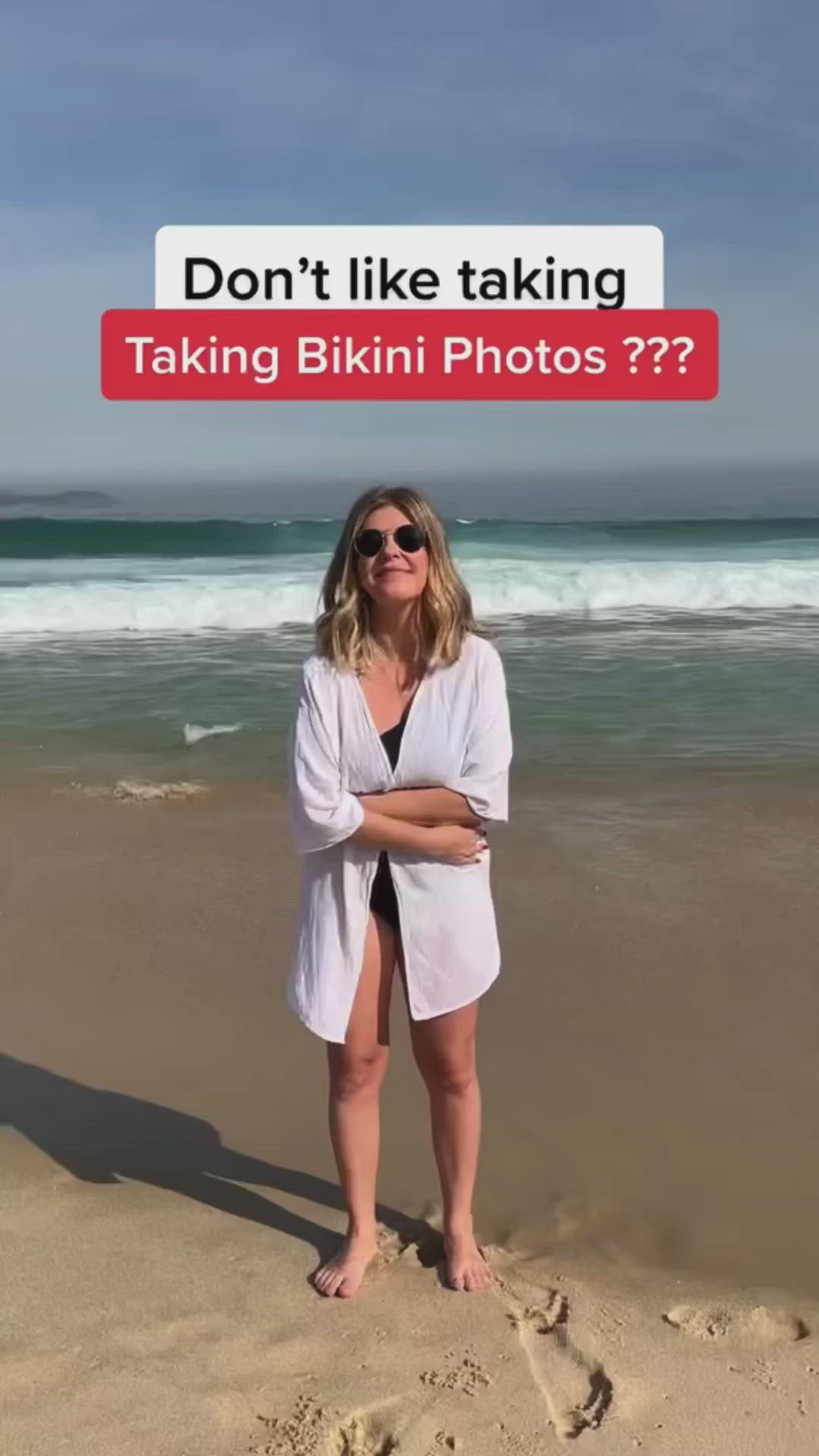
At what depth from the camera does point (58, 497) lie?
33.6 metres

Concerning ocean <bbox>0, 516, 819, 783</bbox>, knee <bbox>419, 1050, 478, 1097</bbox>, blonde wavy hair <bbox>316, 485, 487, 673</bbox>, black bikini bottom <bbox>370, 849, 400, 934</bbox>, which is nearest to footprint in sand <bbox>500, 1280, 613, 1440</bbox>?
knee <bbox>419, 1050, 478, 1097</bbox>

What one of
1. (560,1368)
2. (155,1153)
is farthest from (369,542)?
(155,1153)

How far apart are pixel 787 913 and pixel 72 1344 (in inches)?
136

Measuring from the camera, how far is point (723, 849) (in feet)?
20.0

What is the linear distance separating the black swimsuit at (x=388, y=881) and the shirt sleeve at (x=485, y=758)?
148 mm

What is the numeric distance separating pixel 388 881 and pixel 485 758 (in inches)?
14.1

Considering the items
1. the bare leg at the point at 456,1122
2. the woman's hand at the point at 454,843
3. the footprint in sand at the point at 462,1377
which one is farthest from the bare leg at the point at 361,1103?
the footprint in sand at the point at 462,1377

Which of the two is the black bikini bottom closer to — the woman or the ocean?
the woman

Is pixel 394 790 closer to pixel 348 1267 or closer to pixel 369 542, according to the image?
Answer: pixel 369 542

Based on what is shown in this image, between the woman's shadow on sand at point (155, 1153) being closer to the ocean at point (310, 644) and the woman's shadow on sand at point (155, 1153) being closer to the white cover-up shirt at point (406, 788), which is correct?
the white cover-up shirt at point (406, 788)

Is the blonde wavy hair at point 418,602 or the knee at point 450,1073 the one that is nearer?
the blonde wavy hair at point 418,602

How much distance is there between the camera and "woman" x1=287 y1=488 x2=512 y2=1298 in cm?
274

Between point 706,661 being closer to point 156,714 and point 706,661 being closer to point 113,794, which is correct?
point 156,714

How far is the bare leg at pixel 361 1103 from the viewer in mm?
2852
